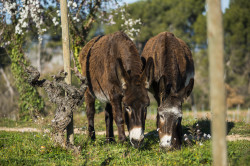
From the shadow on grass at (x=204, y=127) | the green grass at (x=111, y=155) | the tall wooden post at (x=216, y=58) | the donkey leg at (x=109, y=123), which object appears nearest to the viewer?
the tall wooden post at (x=216, y=58)

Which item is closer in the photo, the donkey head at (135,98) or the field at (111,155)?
the field at (111,155)

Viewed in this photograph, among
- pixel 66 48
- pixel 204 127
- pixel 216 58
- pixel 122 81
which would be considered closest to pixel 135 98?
pixel 122 81

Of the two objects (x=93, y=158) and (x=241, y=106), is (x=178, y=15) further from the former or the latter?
(x=93, y=158)

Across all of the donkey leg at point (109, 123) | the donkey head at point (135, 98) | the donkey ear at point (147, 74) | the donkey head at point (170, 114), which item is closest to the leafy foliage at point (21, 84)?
the donkey leg at point (109, 123)

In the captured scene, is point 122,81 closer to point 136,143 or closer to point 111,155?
point 136,143

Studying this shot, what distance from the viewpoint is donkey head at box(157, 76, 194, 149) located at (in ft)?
19.7

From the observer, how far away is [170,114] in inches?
240

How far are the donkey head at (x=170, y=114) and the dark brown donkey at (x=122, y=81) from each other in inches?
14.5

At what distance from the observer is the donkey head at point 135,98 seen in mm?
5910

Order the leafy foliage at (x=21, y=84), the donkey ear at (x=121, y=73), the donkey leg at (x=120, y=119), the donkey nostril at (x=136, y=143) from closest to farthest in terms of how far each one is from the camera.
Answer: the donkey nostril at (x=136, y=143), the donkey ear at (x=121, y=73), the donkey leg at (x=120, y=119), the leafy foliage at (x=21, y=84)

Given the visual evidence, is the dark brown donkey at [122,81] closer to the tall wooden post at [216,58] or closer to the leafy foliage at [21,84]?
the tall wooden post at [216,58]

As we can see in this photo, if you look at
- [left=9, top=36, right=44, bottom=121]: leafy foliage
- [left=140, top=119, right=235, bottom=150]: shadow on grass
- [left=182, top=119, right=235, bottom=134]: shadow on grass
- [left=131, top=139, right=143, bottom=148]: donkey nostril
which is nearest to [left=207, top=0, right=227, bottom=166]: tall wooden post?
[left=131, top=139, right=143, bottom=148]: donkey nostril

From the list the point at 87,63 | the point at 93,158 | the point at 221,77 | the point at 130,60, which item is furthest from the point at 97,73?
the point at 221,77

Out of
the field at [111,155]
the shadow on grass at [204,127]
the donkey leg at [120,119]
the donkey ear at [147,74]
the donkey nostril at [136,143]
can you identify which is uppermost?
the donkey ear at [147,74]
